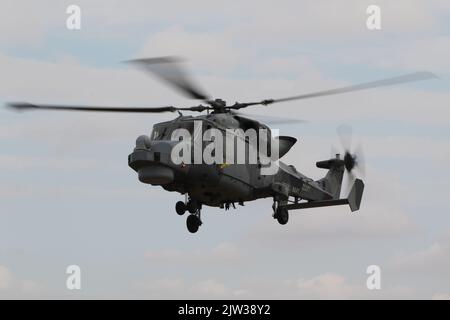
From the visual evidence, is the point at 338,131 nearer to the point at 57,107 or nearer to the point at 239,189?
the point at 239,189

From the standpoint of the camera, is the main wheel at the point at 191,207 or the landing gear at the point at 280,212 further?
the landing gear at the point at 280,212

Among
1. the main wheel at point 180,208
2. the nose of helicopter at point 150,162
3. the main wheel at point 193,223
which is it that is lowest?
the main wheel at point 193,223

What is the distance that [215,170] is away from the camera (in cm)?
4088

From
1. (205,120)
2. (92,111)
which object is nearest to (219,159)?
(205,120)

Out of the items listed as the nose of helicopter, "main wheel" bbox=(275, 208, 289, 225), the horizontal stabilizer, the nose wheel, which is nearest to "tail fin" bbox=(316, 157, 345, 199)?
the horizontal stabilizer

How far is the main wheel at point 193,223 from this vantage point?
140 feet

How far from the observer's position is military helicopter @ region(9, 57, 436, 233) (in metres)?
38.9

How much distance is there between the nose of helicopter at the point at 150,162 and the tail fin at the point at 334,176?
13342mm

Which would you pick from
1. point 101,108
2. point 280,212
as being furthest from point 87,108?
point 280,212

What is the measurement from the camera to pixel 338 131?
163 ft

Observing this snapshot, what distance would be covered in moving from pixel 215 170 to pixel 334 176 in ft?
37.4

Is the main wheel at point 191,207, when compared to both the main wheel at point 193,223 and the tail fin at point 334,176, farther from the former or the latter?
the tail fin at point 334,176

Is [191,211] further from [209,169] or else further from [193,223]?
[209,169]

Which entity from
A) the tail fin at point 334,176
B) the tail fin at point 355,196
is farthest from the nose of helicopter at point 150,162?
the tail fin at point 334,176
